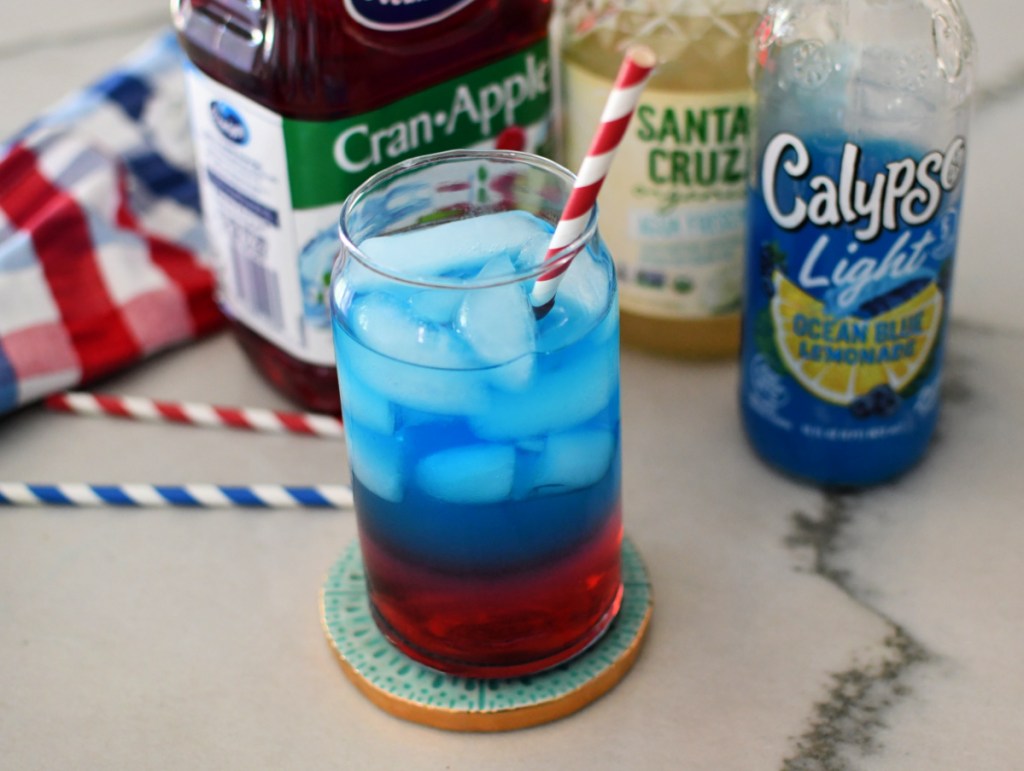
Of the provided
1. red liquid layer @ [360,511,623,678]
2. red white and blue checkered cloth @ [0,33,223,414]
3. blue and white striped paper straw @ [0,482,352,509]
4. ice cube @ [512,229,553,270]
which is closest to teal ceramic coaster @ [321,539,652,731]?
red liquid layer @ [360,511,623,678]

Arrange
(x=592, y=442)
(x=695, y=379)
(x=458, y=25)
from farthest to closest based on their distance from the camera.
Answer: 1. (x=695, y=379)
2. (x=458, y=25)
3. (x=592, y=442)

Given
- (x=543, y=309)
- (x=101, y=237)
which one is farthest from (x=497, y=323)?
(x=101, y=237)

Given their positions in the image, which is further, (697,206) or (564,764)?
(697,206)

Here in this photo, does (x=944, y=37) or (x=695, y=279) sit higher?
(x=944, y=37)

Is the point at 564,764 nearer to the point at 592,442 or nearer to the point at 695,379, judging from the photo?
the point at 592,442

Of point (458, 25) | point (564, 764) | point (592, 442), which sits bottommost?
point (564, 764)

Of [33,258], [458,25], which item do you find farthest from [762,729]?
[33,258]

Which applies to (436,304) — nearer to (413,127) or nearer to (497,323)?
(497,323)
